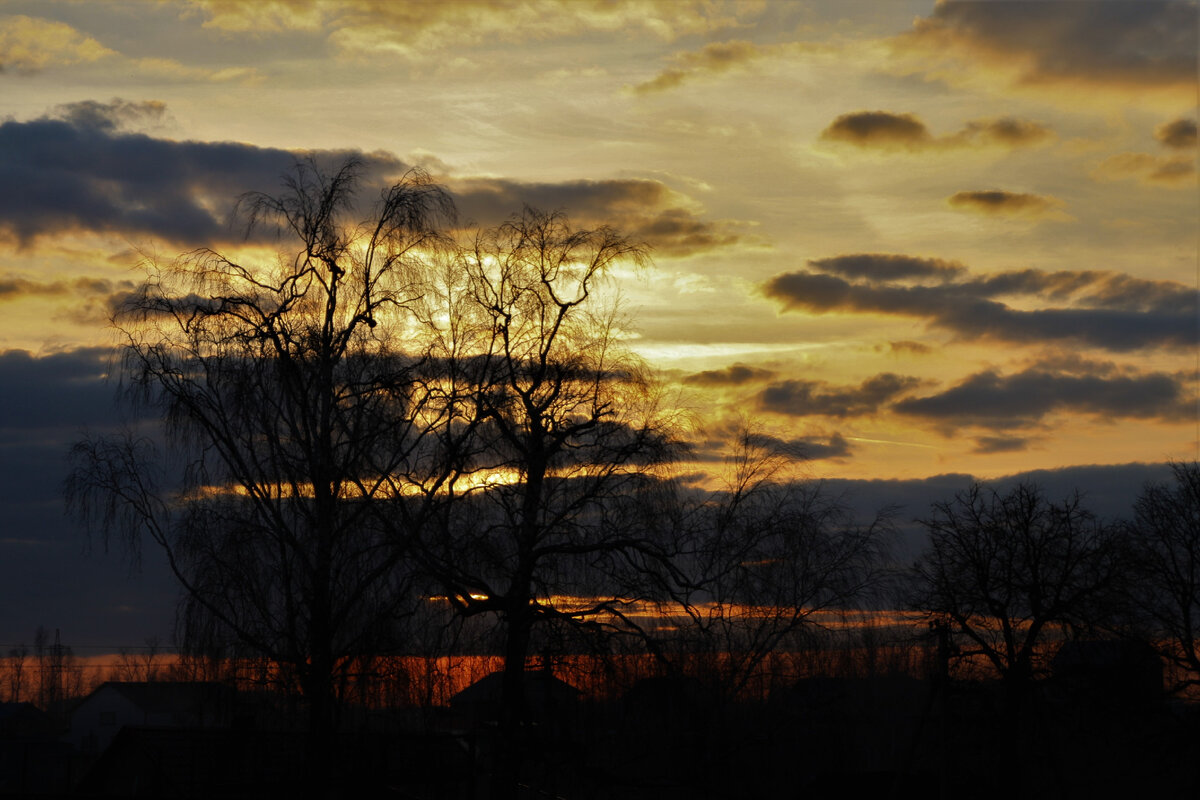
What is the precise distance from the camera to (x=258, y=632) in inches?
866

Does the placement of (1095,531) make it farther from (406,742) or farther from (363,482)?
(363,482)

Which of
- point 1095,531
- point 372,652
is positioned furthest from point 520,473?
point 1095,531

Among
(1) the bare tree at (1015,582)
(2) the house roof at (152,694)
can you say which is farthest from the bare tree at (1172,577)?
(2) the house roof at (152,694)

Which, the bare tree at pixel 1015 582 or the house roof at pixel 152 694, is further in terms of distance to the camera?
the house roof at pixel 152 694

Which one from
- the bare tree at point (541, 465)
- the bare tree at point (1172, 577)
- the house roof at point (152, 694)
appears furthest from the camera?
the house roof at point (152, 694)

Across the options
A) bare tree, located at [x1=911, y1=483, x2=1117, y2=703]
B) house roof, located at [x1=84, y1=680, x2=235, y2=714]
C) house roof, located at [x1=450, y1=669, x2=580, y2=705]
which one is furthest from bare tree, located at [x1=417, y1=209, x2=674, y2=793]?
house roof, located at [x1=84, y1=680, x2=235, y2=714]

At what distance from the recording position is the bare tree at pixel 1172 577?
4209cm

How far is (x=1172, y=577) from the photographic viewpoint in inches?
1711

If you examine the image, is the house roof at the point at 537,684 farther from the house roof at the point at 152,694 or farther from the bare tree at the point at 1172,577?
the house roof at the point at 152,694

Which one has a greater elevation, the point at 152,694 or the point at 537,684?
the point at 537,684

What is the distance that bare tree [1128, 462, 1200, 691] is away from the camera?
4209 centimetres

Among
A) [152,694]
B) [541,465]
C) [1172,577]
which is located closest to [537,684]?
[541,465]

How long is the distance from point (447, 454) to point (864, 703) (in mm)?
31561

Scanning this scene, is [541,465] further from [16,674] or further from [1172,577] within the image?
[16,674]
